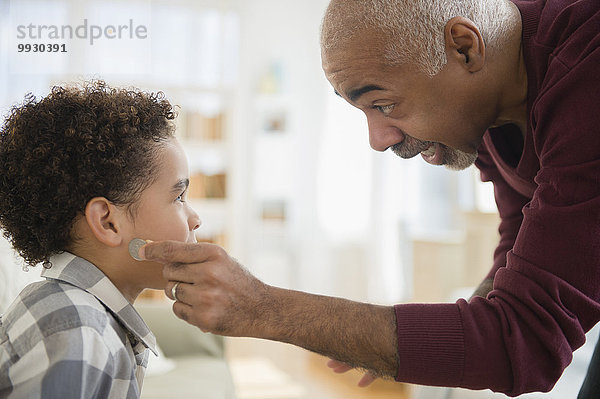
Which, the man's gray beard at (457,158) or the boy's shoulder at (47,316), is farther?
the man's gray beard at (457,158)

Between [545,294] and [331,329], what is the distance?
0.35 metres

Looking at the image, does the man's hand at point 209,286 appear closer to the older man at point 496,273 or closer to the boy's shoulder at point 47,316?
the older man at point 496,273

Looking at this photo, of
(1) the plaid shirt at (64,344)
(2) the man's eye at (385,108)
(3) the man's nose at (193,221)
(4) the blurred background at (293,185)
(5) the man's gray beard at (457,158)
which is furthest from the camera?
(4) the blurred background at (293,185)

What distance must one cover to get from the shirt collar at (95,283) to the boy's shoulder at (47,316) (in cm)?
3

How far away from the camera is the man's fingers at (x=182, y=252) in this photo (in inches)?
38.6

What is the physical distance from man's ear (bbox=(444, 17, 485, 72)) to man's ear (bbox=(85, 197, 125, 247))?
0.72m

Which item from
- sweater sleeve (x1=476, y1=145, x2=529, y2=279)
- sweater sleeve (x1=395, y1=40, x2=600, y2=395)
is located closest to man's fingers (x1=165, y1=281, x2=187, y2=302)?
sweater sleeve (x1=395, y1=40, x2=600, y2=395)

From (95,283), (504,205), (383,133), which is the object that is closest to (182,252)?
(95,283)

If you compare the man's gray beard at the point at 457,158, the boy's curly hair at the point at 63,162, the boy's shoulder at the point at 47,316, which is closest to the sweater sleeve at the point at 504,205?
A: the man's gray beard at the point at 457,158

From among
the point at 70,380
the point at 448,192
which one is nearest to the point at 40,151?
the point at 70,380

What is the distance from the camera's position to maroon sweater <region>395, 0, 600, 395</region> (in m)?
1.00

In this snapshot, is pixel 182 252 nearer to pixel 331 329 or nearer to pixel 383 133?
pixel 331 329

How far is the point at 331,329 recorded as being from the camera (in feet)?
3.37

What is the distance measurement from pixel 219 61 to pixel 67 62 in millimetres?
1467
